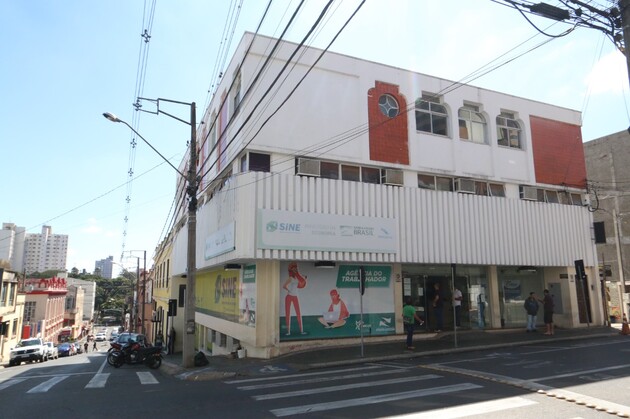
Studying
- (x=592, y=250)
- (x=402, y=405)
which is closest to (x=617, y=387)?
(x=402, y=405)

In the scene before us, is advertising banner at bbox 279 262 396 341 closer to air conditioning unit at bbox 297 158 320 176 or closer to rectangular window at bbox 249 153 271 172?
air conditioning unit at bbox 297 158 320 176

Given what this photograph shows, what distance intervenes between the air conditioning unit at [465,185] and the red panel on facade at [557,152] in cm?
415

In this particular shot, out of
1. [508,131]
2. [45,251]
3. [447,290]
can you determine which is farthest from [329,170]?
[45,251]

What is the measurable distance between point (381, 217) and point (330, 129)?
157 inches

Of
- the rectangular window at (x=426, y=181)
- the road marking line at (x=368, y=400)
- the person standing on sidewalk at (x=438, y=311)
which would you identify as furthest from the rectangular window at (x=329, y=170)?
the road marking line at (x=368, y=400)

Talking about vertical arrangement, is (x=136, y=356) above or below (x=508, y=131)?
below

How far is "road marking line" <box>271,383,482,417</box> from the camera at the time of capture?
7.05m

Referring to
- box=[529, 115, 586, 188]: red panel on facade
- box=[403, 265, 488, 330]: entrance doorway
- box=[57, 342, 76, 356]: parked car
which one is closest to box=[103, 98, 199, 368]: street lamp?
box=[403, 265, 488, 330]: entrance doorway

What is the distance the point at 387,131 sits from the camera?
17.9 meters

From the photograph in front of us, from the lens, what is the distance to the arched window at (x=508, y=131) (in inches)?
826

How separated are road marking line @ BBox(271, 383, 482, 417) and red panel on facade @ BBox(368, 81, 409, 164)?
1061 centimetres

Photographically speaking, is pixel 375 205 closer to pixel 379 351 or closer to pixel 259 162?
pixel 259 162

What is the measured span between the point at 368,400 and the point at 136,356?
1293 cm

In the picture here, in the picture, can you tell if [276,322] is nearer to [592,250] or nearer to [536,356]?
[536,356]
